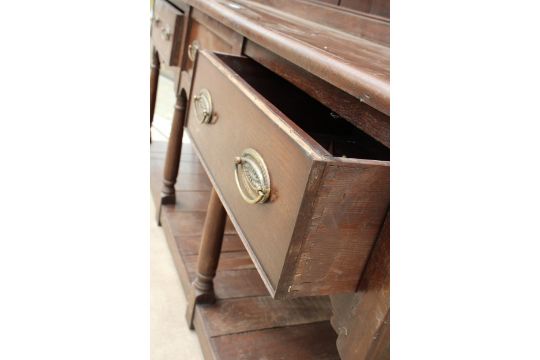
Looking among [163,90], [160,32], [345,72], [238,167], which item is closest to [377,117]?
[345,72]

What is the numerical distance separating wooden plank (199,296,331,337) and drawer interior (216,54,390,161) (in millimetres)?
429

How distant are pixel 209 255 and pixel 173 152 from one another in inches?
20.6

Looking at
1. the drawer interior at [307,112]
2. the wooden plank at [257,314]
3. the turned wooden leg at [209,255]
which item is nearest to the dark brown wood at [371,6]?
the drawer interior at [307,112]

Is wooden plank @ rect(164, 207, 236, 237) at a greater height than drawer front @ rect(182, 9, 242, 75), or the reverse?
drawer front @ rect(182, 9, 242, 75)

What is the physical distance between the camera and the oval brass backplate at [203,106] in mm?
682

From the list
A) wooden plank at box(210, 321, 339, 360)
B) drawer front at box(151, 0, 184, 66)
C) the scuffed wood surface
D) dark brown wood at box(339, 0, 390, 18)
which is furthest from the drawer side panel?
drawer front at box(151, 0, 184, 66)

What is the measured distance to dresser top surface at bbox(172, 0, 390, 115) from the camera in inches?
16.5

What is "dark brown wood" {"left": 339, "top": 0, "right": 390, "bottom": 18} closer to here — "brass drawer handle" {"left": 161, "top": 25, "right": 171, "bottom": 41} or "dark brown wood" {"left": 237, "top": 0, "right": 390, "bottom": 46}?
"dark brown wood" {"left": 237, "top": 0, "right": 390, "bottom": 46}

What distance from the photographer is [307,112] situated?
2.81 feet

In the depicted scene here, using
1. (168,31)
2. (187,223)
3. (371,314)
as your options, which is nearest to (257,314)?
(187,223)
